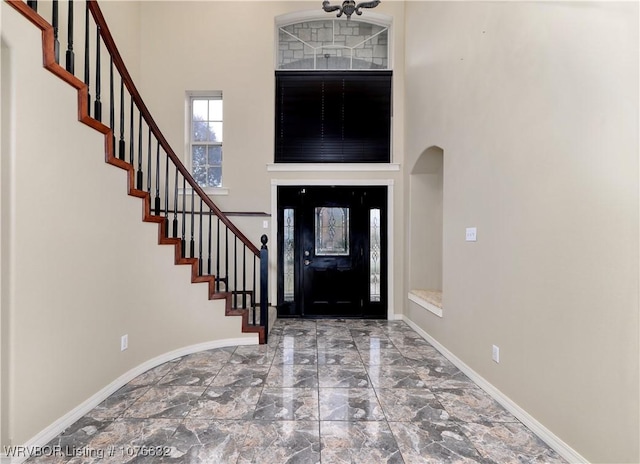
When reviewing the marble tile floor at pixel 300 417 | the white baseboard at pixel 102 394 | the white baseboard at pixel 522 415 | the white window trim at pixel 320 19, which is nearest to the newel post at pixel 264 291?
the white baseboard at pixel 102 394

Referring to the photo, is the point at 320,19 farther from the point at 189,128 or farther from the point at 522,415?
the point at 522,415

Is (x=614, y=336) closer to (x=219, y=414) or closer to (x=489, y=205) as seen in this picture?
(x=489, y=205)

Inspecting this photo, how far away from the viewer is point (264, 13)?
4.43 m

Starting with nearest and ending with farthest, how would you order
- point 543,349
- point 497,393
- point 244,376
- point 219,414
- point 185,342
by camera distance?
1. point 543,349
2. point 219,414
3. point 497,393
4. point 244,376
5. point 185,342

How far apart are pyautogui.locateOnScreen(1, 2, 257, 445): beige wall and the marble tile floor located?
0.28m

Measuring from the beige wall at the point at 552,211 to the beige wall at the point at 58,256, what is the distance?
112 inches

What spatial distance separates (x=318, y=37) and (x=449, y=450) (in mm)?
5149

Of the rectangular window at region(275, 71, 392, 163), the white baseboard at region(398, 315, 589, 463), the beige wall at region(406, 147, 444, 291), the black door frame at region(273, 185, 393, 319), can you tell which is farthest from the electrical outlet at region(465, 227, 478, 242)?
the rectangular window at region(275, 71, 392, 163)

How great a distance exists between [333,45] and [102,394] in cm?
498

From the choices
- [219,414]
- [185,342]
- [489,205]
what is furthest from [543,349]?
[185,342]

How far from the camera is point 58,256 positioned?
1854mm

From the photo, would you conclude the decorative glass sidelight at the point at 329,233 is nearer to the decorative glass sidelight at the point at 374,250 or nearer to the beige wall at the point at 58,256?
the decorative glass sidelight at the point at 374,250

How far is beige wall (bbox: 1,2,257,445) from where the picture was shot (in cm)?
159

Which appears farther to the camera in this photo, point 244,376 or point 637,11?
point 244,376
